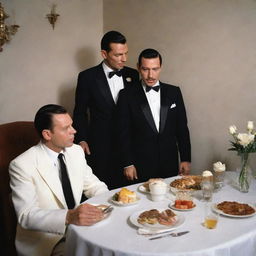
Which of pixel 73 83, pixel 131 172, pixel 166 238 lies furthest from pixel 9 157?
pixel 166 238

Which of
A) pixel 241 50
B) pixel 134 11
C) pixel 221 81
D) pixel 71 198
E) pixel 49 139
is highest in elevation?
pixel 134 11

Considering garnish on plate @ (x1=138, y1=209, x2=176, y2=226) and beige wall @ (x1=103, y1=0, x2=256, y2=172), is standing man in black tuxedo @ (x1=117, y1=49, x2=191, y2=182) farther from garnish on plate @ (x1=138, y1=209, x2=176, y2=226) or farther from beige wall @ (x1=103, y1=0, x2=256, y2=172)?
garnish on plate @ (x1=138, y1=209, x2=176, y2=226)

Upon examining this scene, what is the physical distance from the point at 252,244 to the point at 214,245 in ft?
0.81

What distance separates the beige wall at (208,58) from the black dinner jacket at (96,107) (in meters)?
0.61

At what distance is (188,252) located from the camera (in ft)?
4.58

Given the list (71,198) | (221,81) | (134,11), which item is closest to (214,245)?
(71,198)

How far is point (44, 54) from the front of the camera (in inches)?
143

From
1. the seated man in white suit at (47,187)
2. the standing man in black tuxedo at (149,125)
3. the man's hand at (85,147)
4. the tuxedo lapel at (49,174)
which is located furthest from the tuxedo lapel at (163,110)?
the tuxedo lapel at (49,174)

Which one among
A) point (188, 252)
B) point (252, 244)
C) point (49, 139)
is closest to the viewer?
point (188, 252)

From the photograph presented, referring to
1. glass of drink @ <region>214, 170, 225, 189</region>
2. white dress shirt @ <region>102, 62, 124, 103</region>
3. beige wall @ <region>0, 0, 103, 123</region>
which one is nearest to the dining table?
glass of drink @ <region>214, 170, 225, 189</region>

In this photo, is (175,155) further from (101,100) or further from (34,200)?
(34,200)

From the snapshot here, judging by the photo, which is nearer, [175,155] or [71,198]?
[71,198]

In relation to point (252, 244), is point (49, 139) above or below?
above

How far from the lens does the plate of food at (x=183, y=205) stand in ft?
5.97
